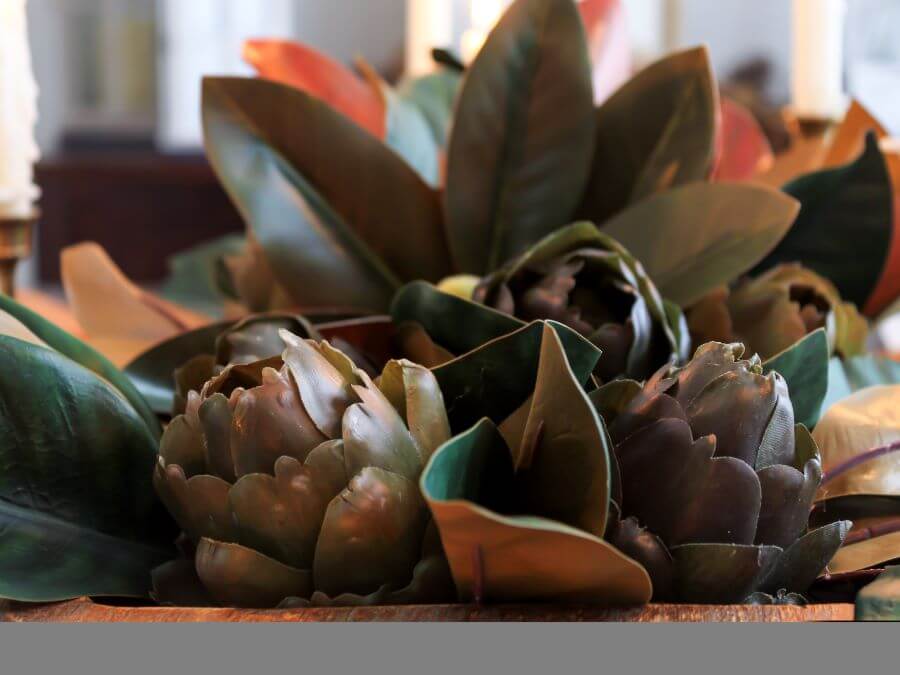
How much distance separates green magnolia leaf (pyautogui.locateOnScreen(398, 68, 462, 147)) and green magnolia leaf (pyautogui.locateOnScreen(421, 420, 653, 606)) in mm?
264

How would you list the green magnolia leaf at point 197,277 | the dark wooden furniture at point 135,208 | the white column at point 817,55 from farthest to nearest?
the dark wooden furniture at point 135,208, the white column at point 817,55, the green magnolia leaf at point 197,277

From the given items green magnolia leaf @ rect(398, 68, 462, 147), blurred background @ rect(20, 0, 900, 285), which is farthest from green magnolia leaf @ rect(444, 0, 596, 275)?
blurred background @ rect(20, 0, 900, 285)

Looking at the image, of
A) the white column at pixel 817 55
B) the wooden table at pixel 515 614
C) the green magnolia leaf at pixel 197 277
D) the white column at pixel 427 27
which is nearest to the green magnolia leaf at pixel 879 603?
the wooden table at pixel 515 614

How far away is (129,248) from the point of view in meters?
3.47

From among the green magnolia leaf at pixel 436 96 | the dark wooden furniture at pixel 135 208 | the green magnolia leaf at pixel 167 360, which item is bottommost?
the dark wooden furniture at pixel 135 208

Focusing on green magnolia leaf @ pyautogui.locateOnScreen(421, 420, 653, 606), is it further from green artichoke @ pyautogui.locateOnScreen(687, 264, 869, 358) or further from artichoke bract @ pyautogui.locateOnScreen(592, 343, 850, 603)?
green artichoke @ pyautogui.locateOnScreen(687, 264, 869, 358)

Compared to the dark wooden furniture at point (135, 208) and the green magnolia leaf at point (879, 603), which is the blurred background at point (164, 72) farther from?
the green magnolia leaf at point (879, 603)

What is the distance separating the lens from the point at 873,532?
25 centimetres

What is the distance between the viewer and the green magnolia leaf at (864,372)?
0.31m

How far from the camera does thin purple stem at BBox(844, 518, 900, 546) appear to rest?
0.80 ft

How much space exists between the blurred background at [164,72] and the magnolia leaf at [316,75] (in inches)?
99.0

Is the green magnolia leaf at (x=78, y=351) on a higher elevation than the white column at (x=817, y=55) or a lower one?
lower

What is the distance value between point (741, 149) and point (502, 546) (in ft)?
1.08

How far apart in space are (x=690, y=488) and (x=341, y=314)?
15 centimetres
